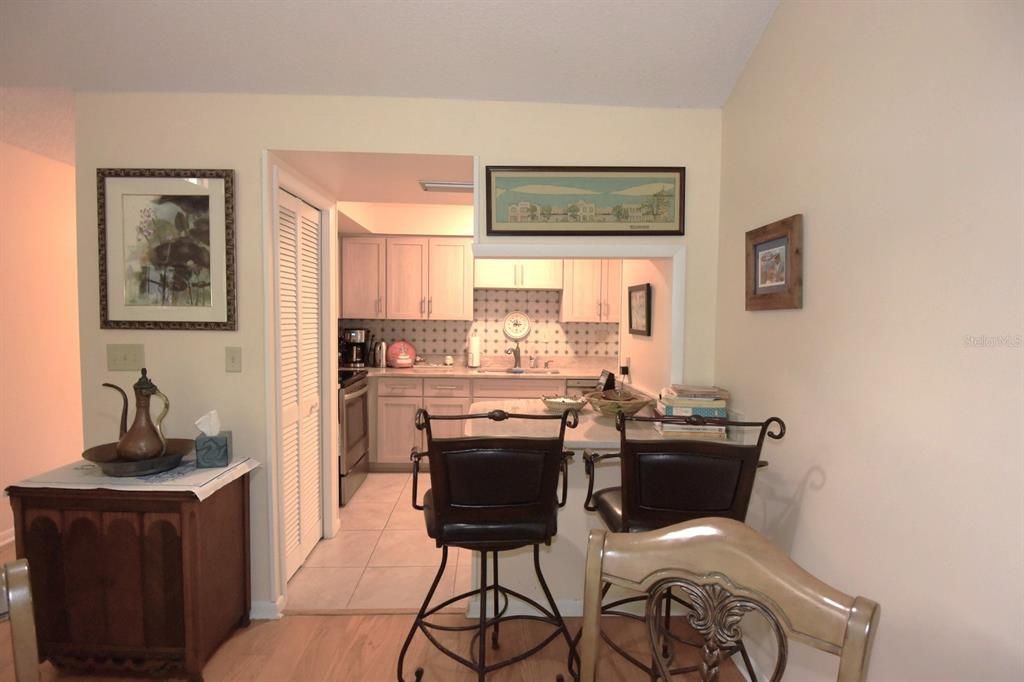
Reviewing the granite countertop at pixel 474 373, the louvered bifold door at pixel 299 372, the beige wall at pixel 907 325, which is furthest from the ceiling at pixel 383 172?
the granite countertop at pixel 474 373

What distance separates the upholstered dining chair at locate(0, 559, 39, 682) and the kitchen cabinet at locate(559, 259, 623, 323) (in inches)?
167

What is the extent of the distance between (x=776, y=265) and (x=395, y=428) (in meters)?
3.52

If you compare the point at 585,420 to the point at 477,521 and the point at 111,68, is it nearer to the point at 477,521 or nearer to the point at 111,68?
the point at 477,521

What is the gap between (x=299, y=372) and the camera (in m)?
2.77

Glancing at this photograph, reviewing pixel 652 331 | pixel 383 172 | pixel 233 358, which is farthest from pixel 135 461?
pixel 652 331

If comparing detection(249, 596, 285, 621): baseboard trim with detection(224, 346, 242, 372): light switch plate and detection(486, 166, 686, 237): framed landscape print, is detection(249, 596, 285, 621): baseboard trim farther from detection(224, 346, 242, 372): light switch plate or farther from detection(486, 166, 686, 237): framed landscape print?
detection(486, 166, 686, 237): framed landscape print

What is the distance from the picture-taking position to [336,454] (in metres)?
3.32

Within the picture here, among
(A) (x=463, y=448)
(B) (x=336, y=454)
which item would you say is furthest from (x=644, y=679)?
(B) (x=336, y=454)

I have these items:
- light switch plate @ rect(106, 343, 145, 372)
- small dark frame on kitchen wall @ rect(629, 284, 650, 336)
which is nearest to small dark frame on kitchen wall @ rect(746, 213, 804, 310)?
small dark frame on kitchen wall @ rect(629, 284, 650, 336)

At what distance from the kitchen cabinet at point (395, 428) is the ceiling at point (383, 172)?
6.53 feet

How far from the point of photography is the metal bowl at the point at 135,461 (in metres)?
1.92

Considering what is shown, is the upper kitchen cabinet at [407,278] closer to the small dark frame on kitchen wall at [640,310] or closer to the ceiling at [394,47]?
the small dark frame on kitchen wall at [640,310]

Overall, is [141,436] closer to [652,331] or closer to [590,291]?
[652,331]

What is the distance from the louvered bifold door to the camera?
2.56m
